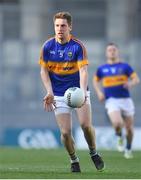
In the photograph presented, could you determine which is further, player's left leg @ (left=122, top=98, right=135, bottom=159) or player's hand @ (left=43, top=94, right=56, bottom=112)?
player's left leg @ (left=122, top=98, right=135, bottom=159)

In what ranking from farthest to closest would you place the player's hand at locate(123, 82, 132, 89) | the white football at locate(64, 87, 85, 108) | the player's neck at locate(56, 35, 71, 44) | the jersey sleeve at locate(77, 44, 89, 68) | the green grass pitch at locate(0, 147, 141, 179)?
the player's hand at locate(123, 82, 132, 89), the player's neck at locate(56, 35, 71, 44), the jersey sleeve at locate(77, 44, 89, 68), the white football at locate(64, 87, 85, 108), the green grass pitch at locate(0, 147, 141, 179)

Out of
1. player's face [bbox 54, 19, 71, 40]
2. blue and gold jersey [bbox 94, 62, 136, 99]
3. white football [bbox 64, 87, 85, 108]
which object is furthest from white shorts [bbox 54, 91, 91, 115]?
blue and gold jersey [bbox 94, 62, 136, 99]

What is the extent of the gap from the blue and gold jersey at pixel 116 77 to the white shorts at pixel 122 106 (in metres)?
0.16

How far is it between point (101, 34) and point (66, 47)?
45.5 feet

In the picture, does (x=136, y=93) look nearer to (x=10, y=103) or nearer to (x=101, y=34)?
(x=101, y=34)

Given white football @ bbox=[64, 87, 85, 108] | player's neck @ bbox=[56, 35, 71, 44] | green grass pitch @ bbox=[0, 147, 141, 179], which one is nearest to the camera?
green grass pitch @ bbox=[0, 147, 141, 179]

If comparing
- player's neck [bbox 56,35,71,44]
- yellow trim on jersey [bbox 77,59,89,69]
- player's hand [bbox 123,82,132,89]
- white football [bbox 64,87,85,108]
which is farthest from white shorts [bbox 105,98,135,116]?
white football [bbox 64,87,85,108]

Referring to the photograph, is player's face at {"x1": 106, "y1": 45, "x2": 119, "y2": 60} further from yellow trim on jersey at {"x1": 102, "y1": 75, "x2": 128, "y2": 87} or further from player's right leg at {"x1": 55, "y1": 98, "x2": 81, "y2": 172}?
player's right leg at {"x1": 55, "y1": 98, "x2": 81, "y2": 172}

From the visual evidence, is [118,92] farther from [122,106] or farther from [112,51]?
[112,51]

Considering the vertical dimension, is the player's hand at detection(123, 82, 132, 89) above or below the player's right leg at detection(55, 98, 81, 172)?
below

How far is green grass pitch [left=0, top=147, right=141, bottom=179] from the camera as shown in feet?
38.7

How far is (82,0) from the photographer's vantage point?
26.7m

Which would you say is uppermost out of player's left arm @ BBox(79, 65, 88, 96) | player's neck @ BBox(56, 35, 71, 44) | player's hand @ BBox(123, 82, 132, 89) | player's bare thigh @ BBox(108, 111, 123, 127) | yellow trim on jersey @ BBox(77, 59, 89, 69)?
player's neck @ BBox(56, 35, 71, 44)

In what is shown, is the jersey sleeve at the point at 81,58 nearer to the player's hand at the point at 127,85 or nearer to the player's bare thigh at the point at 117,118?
the player's bare thigh at the point at 117,118
